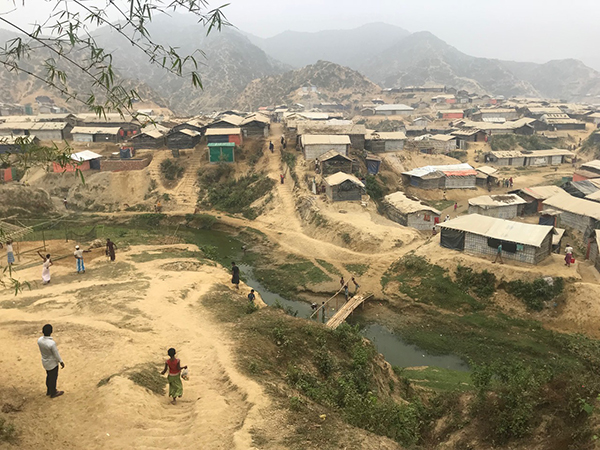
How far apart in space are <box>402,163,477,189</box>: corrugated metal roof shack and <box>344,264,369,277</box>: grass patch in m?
21.7

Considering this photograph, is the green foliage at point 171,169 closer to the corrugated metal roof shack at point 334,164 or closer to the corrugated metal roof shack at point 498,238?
the corrugated metal roof shack at point 334,164

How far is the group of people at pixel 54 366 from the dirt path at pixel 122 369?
303 mm

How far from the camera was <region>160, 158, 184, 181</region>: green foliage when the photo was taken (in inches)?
1907

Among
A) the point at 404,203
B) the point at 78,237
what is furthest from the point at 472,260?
the point at 78,237

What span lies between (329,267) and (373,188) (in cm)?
1615

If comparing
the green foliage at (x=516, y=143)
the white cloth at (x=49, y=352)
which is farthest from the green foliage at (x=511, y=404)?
the green foliage at (x=516, y=143)

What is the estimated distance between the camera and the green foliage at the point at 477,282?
24.6 m

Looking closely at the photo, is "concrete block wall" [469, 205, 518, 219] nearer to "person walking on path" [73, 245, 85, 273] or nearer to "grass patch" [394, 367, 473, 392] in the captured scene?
"grass patch" [394, 367, 473, 392]

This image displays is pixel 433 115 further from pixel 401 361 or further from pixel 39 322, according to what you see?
pixel 39 322

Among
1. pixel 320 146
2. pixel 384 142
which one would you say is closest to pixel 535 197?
pixel 384 142

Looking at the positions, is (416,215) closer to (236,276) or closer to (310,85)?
(236,276)

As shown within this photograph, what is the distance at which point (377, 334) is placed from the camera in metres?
23.2

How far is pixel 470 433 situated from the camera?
1054cm

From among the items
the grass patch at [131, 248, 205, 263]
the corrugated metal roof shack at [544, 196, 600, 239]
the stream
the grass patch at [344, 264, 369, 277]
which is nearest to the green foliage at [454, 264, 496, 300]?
the stream
